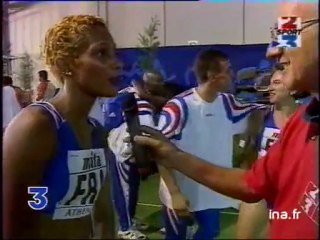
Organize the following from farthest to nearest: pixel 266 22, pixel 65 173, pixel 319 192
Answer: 1. pixel 65 173
2. pixel 266 22
3. pixel 319 192

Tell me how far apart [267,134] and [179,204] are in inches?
14.0

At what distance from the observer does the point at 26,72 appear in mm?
2500

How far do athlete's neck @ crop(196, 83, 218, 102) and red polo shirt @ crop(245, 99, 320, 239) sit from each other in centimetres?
26

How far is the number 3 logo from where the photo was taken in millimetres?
2502

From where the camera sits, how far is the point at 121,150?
8.33ft

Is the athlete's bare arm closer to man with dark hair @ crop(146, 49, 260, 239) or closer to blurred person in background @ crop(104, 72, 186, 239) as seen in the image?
blurred person in background @ crop(104, 72, 186, 239)

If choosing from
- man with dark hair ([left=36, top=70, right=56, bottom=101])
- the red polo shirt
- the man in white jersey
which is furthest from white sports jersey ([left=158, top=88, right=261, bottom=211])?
man with dark hair ([left=36, top=70, right=56, bottom=101])

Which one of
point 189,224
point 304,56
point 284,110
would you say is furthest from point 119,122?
point 304,56

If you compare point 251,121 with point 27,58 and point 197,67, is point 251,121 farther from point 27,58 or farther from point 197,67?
point 27,58

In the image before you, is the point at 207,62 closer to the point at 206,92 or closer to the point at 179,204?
the point at 206,92

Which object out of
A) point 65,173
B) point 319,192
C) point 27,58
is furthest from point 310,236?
point 27,58

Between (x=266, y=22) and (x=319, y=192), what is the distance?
0.54m

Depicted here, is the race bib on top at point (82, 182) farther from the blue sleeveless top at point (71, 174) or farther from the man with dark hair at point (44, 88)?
the man with dark hair at point (44, 88)

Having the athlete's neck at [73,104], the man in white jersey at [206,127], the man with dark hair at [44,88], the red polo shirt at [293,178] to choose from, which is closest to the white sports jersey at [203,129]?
the man in white jersey at [206,127]
